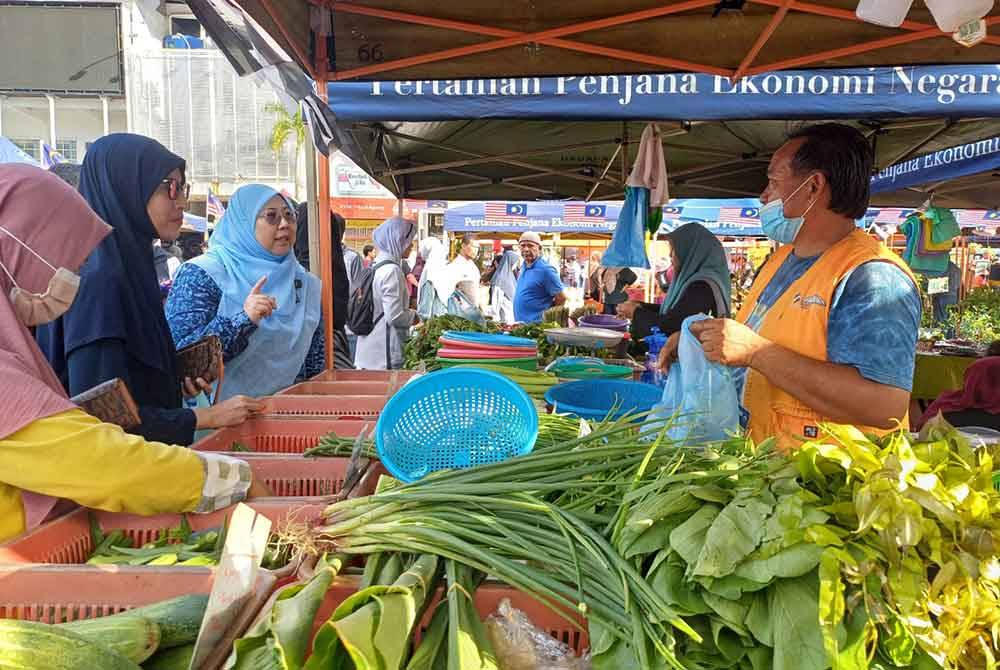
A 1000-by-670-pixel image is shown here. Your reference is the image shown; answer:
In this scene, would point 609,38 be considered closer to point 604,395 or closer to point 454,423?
point 604,395

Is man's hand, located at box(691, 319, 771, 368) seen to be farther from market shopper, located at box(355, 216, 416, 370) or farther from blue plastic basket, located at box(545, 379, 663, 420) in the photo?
market shopper, located at box(355, 216, 416, 370)

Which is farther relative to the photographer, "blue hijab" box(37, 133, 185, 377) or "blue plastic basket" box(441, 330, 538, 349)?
"blue plastic basket" box(441, 330, 538, 349)

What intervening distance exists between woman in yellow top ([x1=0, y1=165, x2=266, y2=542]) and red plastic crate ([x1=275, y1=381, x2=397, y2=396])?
4.99 feet

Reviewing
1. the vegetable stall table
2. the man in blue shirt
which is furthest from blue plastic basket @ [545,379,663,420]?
the man in blue shirt

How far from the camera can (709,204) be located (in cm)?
1223

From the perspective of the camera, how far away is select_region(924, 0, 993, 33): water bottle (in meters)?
2.12

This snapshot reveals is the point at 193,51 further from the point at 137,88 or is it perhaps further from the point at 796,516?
the point at 796,516

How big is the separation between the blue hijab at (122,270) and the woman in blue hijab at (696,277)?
3452 mm

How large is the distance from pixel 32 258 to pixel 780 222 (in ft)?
7.68

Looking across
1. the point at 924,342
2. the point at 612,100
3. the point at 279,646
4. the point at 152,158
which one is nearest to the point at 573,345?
the point at 612,100

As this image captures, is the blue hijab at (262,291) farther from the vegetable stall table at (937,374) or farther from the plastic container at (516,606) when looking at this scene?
the vegetable stall table at (937,374)

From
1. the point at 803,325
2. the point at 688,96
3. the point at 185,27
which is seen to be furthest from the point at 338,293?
the point at 185,27

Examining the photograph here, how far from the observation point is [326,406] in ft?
9.48

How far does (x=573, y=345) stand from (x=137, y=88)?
96.2 ft
